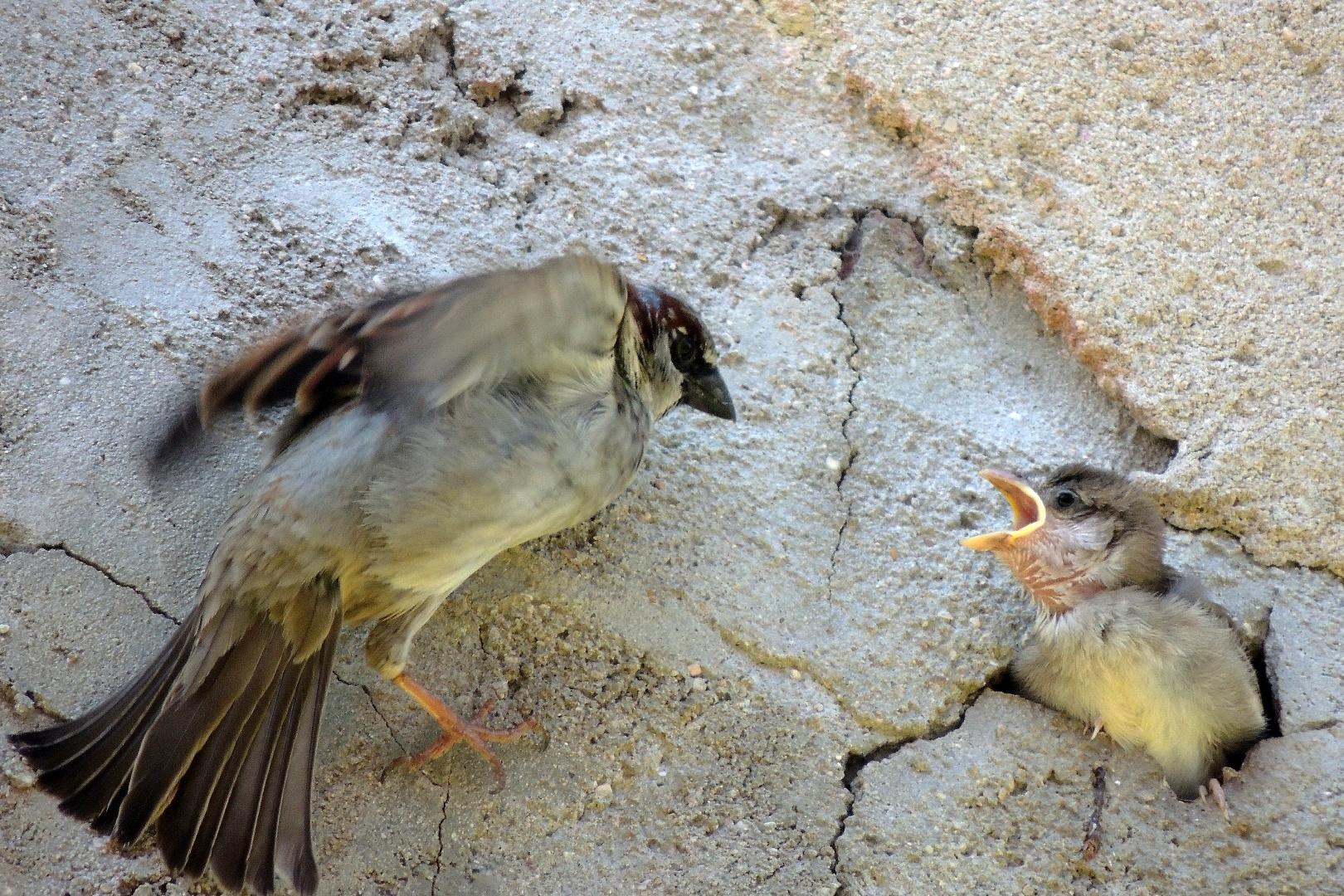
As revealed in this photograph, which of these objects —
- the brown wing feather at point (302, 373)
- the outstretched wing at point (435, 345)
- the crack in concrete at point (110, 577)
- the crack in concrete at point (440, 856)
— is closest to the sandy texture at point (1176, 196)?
the outstretched wing at point (435, 345)

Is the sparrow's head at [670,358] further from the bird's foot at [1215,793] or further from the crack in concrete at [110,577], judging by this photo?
the bird's foot at [1215,793]

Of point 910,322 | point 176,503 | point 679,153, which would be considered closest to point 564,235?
point 679,153

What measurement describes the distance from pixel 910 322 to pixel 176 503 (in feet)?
5.44

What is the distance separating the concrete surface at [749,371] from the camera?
2.25 m

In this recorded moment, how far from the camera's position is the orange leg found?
88.3 inches

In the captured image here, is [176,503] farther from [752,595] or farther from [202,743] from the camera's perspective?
[752,595]

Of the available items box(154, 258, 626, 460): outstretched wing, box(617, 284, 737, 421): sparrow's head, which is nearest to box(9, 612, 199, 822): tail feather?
box(154, 258, 626, 460): outstretched wing

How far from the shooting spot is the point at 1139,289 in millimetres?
2705

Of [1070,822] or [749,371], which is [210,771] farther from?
[1070,822]

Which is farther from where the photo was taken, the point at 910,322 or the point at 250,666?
the point at 910,322

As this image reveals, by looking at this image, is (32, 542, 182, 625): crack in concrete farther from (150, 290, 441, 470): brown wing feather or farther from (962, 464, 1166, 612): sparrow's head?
(962, 464, 1166, 612): sparrow's head

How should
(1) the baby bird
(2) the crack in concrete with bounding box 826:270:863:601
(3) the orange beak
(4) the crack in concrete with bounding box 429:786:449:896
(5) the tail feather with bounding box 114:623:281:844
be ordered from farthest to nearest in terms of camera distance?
(2) the crack in concrete with bounding box 826:270:863:601
(3) the orange beak
(1) the baby bird
(4) the crack in concrete with bounding box 429:786:449:896
(5) the tail feather with bounding box 114:623:281:844

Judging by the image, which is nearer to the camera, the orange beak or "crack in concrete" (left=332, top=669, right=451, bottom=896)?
"crack in concrete" (left=332, top=669, right=451, bottom=896)

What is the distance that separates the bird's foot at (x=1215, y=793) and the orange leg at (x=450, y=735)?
51.9 inches
